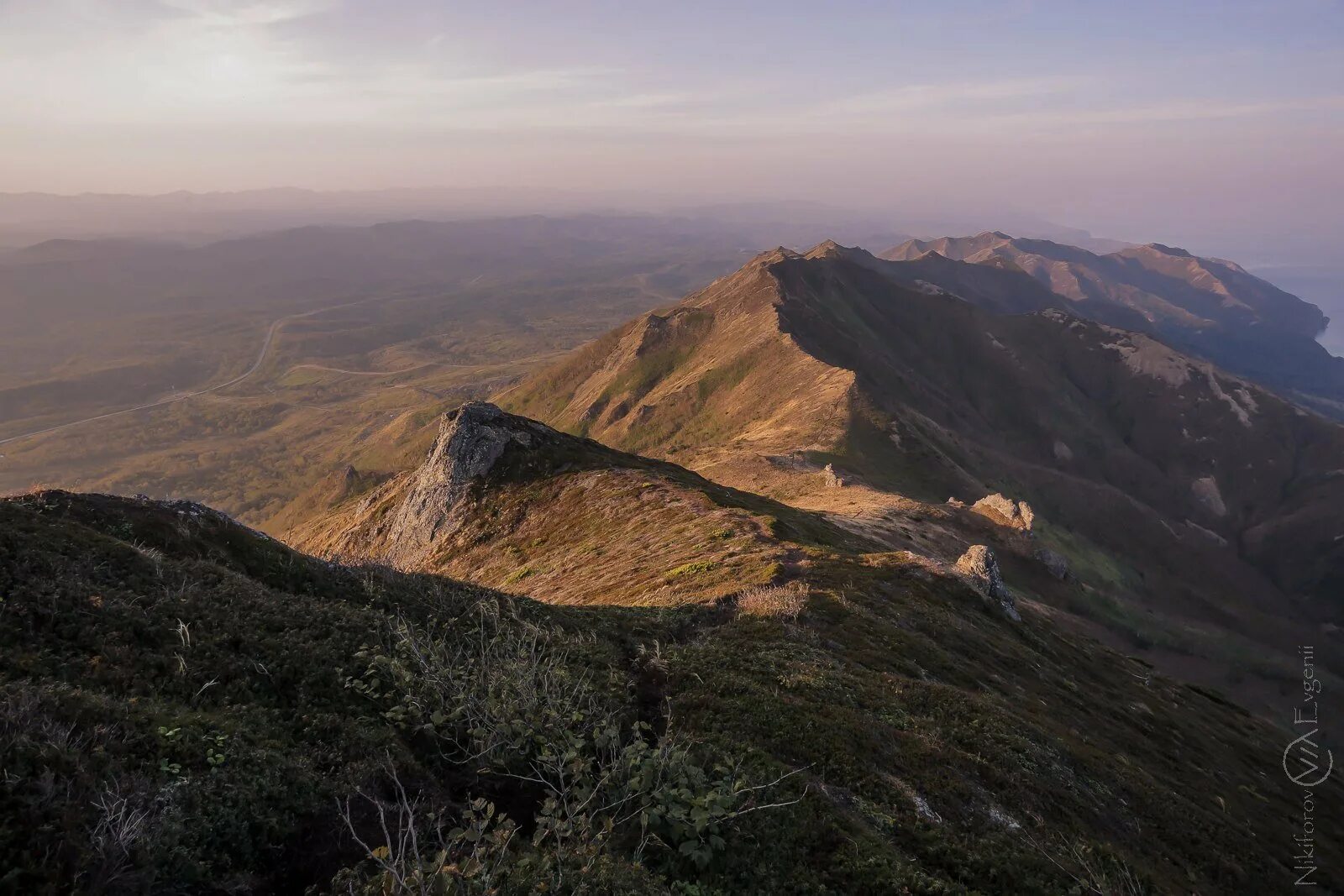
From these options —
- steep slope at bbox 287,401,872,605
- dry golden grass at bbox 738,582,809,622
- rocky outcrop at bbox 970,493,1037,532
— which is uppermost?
dry golden grass at bbox 738,582,809,622

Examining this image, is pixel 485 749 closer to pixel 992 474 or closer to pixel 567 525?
pixel 567 525

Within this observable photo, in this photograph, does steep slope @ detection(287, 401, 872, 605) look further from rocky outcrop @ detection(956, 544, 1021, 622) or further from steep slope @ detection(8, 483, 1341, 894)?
steep slope @ detection(8, 483, 1341, 894)

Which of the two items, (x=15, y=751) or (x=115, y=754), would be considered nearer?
(x=15, y=751)

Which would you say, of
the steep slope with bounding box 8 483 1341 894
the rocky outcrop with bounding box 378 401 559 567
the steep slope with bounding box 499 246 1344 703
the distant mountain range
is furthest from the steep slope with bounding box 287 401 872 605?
the steep slope with bounding box 499 246 1344 703

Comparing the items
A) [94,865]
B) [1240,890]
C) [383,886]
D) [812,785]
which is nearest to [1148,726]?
[1240,890]

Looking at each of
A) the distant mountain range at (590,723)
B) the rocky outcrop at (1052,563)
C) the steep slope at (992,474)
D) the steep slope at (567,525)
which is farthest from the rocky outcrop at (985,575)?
the rocky outcrop at (1052,563)

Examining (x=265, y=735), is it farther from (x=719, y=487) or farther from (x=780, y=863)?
(x=719, y=487)
